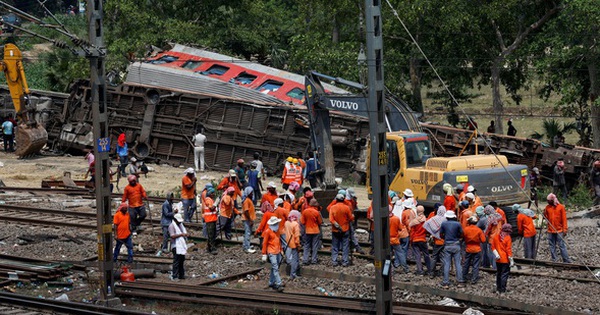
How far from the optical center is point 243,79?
3928 cm

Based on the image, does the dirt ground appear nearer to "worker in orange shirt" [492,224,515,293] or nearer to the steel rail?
"worker in orange shirt" [492,224,515,293]

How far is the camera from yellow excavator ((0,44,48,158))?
38094 millimetres

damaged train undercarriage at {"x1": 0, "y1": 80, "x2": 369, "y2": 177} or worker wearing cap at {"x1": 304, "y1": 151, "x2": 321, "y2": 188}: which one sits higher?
damaged train undercarriage at {"x1": 0, "y1": 80, "x2": 369, "y2": 177}

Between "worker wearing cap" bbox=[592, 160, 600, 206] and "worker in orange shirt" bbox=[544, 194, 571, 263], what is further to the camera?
"worker wearing cap" bbox=[592, 160, 600, 206]

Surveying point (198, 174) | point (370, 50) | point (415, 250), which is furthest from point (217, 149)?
point (370, 50)

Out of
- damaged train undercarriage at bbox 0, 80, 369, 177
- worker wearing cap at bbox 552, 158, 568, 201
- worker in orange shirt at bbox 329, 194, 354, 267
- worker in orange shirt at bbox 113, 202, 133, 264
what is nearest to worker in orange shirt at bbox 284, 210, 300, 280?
worker in orange shirt at bbox 329, 194, 354, 267

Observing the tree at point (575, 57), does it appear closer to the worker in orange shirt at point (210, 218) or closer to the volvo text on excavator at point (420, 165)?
the volvo text on excavator at point (420, 165)

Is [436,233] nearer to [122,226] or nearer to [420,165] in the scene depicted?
[420,165]

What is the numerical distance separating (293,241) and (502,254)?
4375 millimetres

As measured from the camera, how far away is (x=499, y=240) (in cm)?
1989

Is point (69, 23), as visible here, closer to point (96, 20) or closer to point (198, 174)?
point (198, 174)

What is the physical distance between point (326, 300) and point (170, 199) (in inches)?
208

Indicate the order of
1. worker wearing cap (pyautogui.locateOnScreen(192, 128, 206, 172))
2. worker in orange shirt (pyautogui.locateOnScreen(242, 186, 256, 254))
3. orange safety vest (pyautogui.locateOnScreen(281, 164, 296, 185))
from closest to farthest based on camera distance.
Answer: worker in orange shirt (pyautogui.locateOnScreen(242, 186, 256, 254)) → orange safety vest (pyautogui.locateOnScreen(281, 164, 296, 185)) → worker wearing cap (pyautogui.locateOnScreen(192, 128, 206, 172))

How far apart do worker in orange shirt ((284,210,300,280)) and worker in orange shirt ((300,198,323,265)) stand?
48cm
